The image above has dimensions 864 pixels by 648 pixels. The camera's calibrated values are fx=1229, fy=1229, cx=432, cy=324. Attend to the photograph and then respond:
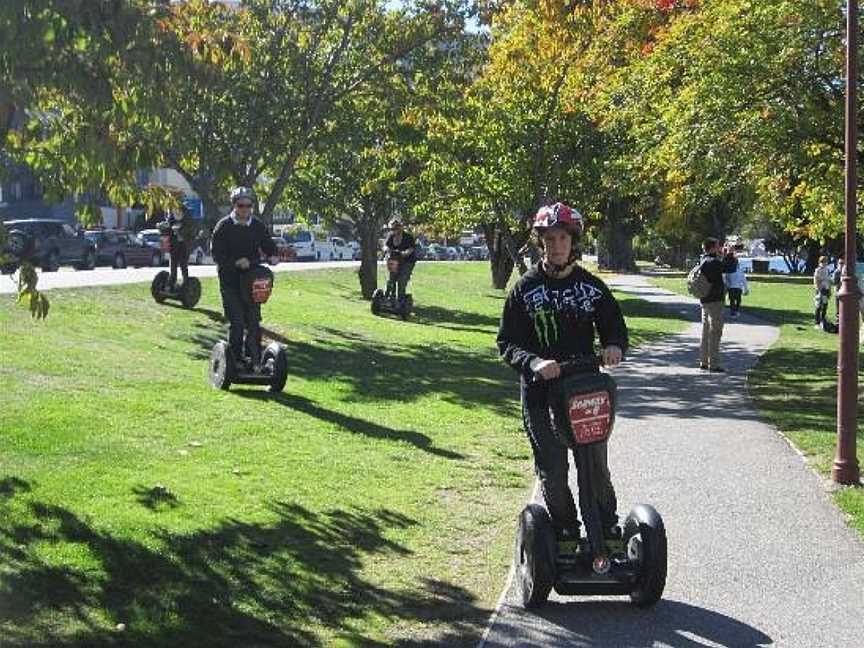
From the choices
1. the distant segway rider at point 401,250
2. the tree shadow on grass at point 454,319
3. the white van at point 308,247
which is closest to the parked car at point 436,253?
the white van at point 308,247

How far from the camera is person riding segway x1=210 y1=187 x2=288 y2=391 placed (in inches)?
468

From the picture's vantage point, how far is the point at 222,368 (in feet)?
39.9

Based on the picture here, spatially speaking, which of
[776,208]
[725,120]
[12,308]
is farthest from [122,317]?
[776,208]

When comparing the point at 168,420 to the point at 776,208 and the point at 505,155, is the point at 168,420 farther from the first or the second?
the point at 505,155

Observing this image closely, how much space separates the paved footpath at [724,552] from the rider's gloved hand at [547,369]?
3.77 feet

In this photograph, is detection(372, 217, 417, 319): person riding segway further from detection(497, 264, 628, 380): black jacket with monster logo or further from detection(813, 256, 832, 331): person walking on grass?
detection(497, 264, 628, 380): black jacket with monster logo

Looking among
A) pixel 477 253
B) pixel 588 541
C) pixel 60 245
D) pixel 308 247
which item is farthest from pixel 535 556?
pixel 477 253

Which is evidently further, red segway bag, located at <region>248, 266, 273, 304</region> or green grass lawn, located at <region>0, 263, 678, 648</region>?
red segway bag, located at <region>248, 266, 273, 304</region>

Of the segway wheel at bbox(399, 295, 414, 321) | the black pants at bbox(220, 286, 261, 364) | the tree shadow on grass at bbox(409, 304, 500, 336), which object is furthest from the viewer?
the segway wheel at bbox(399, 295, 414, 321)

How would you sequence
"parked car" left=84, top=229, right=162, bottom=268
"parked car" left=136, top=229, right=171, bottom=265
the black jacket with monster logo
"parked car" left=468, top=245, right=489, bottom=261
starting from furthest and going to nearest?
"parked car" left=468, top=245, right=489, bottom=261
"parked car" left=136, top=229, right=171, bottom=265
"parked car" left=84, top=229, right=162, bottom=268
the black jacket with monster logo

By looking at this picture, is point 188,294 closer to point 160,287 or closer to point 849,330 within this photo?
point 160,287

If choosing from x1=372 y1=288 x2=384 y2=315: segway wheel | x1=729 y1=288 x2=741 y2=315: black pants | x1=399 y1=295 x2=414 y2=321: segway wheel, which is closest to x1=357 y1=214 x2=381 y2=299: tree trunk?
x1=372 y1=288 x2=384 y2=315: segway wheel

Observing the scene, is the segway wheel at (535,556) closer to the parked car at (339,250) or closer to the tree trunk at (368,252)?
the tree trunk at (368,252)

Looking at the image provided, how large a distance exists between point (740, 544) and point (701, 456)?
3001 mm
